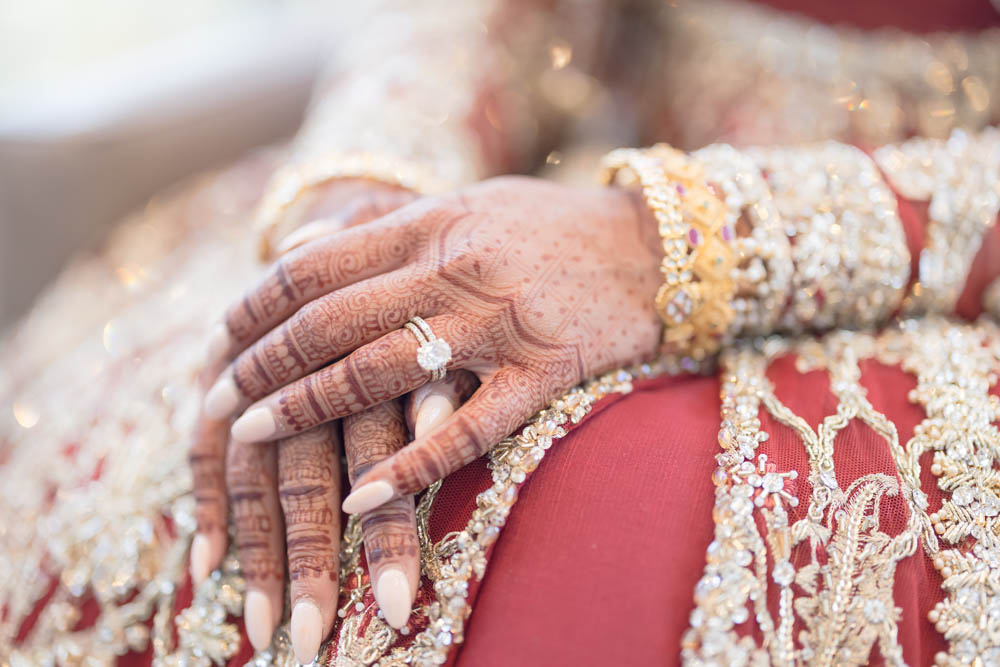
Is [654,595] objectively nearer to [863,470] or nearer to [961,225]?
[863,470]

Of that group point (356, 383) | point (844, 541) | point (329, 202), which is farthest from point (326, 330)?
point (844, 541)

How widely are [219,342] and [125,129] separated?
758mm

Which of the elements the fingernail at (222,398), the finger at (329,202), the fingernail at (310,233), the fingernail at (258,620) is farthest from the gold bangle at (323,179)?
the fingernail at (258,620)

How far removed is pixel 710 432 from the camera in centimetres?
49

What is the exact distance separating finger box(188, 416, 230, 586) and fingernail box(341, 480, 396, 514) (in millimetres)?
136

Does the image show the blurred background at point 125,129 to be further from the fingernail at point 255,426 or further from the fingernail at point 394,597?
the fingernail at point 394,597

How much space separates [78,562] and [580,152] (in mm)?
850

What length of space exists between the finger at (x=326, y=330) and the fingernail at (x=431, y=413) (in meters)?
0.06

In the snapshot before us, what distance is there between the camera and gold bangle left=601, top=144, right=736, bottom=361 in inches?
21.6

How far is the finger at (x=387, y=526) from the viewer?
437 mm

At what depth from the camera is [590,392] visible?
1.67 feet

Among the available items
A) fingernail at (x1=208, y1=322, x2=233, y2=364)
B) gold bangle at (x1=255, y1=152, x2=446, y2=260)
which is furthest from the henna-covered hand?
gold bangle at (x1=255, y1=152, x2=446, y2=260)

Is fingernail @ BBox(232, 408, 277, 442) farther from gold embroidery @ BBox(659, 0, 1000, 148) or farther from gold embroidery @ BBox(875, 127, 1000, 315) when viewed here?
gold embroidery @ BBox(659, 0, 1000, 148)

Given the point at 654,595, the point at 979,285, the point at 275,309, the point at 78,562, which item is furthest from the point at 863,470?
the point at 78,562
